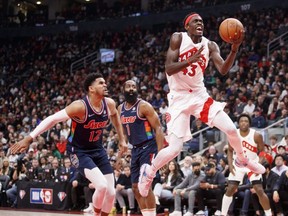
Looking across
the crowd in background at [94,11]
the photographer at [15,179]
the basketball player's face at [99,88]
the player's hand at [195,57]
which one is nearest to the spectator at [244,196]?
the basketball player's face at [99,88]

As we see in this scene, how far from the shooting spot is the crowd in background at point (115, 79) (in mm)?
17188

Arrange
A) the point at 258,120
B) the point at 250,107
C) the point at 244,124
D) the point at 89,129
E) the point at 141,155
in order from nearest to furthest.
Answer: the point at 89,129 < the point at 141,155 < the point at 244,124 < the point at 258,120 < the point at 250,107

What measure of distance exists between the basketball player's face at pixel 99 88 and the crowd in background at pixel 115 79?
7.69 ft

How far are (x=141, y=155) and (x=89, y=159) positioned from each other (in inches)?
50.8

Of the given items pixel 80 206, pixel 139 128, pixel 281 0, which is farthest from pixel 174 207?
pixel 281 0

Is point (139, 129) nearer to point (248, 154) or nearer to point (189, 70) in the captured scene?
point (189, 70)

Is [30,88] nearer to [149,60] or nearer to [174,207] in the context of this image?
[149,60]

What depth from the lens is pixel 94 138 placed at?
829 centimetres

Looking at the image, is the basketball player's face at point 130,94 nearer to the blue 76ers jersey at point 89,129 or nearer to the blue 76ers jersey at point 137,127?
the blue 76ers jersey at point 137,127

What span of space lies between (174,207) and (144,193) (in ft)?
17.3

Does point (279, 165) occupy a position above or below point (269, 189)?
above

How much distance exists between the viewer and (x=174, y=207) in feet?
44.3

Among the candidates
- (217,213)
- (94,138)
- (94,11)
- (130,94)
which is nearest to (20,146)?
(94,138)

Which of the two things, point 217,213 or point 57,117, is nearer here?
point 57,117
